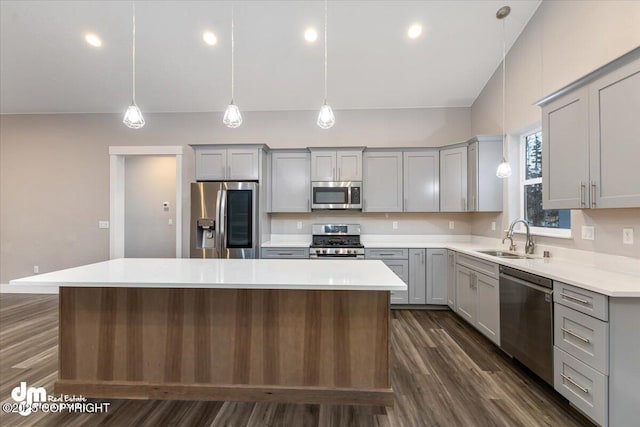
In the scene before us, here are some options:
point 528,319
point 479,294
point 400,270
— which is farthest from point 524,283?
point 400,270

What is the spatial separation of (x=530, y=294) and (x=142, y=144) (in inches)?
211

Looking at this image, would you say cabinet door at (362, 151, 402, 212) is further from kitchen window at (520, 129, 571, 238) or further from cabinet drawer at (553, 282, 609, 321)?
cabinet drawer at (553, 282, 609, 321)

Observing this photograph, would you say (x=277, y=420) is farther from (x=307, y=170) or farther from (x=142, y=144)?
(x=142, y=144)

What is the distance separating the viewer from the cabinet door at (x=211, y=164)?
3947 millimetres

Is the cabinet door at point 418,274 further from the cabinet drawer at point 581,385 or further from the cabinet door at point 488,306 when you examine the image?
the cabinet drawer at point 581,385

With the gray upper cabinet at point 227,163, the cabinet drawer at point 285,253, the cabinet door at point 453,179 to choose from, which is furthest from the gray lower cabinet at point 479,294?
the gray upper cabinet at point 227,163

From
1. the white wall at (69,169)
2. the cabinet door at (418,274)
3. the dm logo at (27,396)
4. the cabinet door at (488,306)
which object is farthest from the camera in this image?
the white wall at (69,169)

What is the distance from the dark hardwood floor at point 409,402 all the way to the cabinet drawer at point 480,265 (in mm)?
737

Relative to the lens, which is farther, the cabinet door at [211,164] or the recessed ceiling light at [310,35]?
the cabinet door at [211,164]

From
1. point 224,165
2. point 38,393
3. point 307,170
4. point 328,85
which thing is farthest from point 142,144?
point 38,393

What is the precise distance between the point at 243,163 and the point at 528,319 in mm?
3550

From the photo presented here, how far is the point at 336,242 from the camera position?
4.14 m

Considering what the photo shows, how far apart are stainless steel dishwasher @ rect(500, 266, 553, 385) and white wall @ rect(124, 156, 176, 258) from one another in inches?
231

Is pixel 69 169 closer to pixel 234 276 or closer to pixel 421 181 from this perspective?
pixel 234 276
